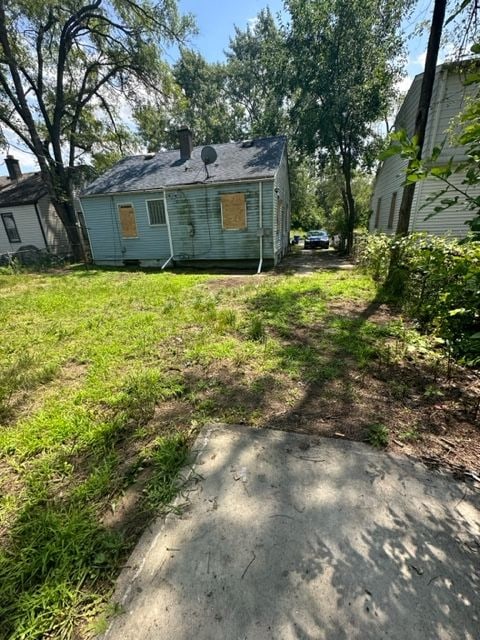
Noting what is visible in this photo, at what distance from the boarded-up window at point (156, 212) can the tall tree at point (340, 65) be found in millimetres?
7519

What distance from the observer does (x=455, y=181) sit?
8.71 m

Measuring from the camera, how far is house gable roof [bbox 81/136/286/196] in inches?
406

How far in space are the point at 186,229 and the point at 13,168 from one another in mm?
15950

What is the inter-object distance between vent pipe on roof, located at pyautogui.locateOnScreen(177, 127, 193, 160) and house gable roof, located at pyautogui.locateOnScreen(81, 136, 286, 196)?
9.8 inches

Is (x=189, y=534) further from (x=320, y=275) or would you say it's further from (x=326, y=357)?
(x=320, y=275)

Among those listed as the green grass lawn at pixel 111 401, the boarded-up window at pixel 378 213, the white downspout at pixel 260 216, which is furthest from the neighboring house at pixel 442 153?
the green grass lawn at pixel 111 401

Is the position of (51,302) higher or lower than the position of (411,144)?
lower

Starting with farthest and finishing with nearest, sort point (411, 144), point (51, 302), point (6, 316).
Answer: point (51, 302) < point (6, 316) < point (411, 144)

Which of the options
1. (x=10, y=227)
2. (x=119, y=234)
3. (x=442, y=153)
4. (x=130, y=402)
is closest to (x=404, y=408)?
(x=130, y=402)

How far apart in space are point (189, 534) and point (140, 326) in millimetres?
3678

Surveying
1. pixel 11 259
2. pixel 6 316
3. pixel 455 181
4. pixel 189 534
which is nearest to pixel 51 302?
pixel 6 316

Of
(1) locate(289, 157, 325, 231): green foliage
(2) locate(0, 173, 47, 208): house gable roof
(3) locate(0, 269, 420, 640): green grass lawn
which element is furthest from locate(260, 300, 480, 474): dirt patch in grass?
(2) locate(0, 173, 47, 208): house gable roof

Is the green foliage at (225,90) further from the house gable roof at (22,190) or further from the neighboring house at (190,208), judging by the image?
the neighboring house at (190,208)

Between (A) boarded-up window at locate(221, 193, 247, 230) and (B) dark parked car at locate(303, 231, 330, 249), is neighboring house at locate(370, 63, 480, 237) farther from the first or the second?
(B) dark parked car at locate(303, 231, 330, 249)
